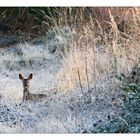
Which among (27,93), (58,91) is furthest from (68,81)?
(27,93)

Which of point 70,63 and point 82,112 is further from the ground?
point 70,63

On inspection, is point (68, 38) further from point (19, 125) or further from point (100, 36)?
point (19, 125)

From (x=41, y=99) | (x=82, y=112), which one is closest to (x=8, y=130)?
(x=41, y=99)

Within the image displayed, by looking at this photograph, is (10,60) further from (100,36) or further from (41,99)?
(100,36)

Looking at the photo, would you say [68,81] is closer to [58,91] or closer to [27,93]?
[58,91]

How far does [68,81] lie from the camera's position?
10.2 feet

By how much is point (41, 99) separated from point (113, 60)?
1.84ft

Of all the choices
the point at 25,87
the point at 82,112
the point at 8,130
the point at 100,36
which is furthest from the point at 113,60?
the point at 8,130

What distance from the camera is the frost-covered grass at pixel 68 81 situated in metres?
3.09

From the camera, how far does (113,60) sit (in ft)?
10.3

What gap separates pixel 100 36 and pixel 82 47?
0.48 feet

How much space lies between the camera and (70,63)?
312 cm

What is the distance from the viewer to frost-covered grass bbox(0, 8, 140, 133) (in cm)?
309
